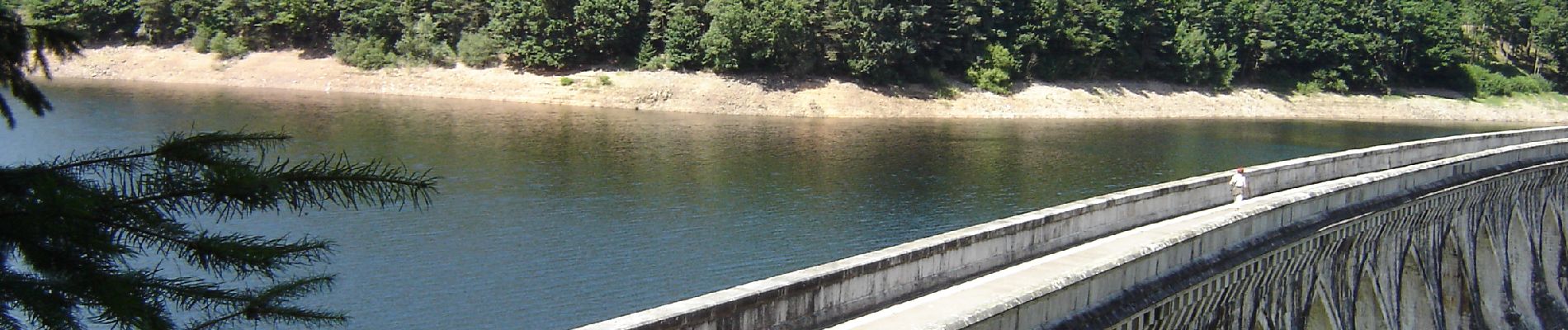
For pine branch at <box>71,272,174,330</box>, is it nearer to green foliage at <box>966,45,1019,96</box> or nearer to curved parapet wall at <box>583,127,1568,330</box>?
curved parapet wall at <box>583,127,1568,330</box>

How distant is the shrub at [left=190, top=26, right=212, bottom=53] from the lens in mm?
97438

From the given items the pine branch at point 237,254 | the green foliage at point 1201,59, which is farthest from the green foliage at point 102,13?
the pine branch at point 237,254

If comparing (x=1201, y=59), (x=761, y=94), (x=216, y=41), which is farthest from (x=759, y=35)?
(x=216, y=41)

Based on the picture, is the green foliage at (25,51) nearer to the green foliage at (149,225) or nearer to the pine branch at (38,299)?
the green foliage at (149,225)

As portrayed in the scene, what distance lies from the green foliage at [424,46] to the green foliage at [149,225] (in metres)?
89.4

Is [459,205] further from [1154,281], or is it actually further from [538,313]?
[1154,281]

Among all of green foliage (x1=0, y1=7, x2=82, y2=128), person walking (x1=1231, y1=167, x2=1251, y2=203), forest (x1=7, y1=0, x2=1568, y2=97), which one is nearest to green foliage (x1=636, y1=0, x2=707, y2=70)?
forest (x1=7, y1=0, x2=1568, y2=97)

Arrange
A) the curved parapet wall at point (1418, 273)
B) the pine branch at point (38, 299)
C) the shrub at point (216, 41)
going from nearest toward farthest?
the pine branch at point (38, 299) < the curved parapet wall at point (1418, 273) < the shrub at point (216, 41)

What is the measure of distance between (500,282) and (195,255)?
79.9ft

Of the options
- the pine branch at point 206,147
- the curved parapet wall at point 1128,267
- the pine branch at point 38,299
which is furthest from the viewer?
the curved parapet wall at point 1128,267

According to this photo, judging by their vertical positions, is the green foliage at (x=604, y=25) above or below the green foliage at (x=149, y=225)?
above

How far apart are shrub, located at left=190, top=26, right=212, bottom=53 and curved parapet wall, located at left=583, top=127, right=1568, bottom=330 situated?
9152 cm

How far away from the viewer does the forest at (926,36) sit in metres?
86.2

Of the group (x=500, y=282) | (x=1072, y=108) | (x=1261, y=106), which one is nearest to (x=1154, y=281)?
(x=500, y=282)
